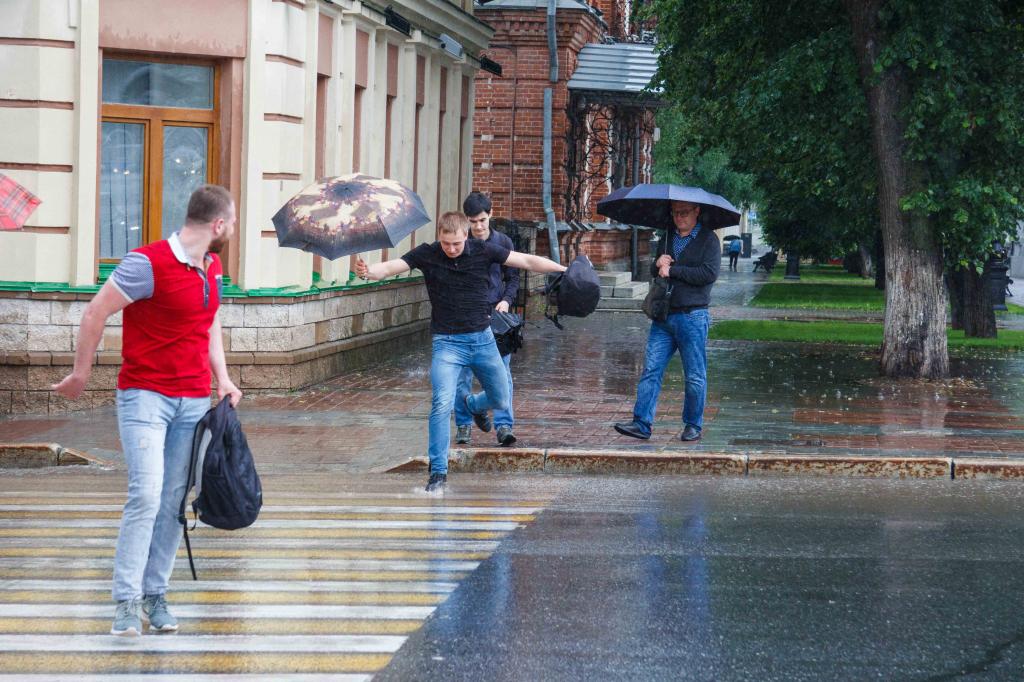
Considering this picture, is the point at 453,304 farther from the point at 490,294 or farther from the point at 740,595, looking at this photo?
the point at 740,595

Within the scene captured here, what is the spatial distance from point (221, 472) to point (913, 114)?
1133cm

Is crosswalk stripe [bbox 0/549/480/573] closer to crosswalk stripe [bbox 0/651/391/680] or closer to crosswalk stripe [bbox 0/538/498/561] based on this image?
crosswalk stripe [bbox 0/538/498/561]

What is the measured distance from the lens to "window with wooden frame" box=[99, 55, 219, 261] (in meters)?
15.0

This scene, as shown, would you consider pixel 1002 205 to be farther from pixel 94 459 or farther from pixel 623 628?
pixel 623 628

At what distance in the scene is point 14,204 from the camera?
44.1 ft

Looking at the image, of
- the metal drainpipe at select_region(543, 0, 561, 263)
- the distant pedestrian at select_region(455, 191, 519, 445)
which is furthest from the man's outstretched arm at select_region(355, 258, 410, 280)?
Result: the metal drainpipe at select_region(543, 0, 561, 263)

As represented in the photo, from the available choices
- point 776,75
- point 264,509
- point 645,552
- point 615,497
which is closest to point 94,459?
point 264,509

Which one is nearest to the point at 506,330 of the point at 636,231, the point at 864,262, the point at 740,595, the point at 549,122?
the point at 740,595

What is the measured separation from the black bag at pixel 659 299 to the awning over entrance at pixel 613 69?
19429mm

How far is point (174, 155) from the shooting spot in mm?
15336

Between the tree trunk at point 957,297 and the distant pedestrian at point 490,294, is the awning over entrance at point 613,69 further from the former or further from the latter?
the distant pedestrian at point 490,294

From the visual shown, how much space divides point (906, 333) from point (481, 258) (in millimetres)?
8133

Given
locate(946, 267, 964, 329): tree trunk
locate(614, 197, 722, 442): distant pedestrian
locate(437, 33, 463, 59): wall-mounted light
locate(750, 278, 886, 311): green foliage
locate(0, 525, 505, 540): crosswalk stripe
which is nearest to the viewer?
locate(0, 525, 505, 540): crosswalk stripe

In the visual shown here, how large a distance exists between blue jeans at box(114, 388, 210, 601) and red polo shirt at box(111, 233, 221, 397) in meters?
0.07
